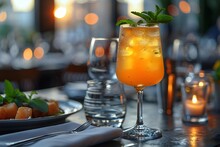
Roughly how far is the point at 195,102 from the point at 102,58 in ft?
1.36

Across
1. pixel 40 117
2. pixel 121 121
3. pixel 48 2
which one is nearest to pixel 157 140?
pixel 121 121

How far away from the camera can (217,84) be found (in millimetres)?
2105

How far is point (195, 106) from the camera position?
6.07ft

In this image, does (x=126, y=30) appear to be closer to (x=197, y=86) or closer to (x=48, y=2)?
(x=197, y=86)

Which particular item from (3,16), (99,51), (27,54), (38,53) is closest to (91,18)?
(3,16)

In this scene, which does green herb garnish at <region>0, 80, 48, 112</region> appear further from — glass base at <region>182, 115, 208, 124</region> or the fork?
glass base at <region>182, 115, 208, 124</region>

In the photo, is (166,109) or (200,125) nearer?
(200,125)

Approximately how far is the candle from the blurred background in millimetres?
2103

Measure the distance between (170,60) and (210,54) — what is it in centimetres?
461

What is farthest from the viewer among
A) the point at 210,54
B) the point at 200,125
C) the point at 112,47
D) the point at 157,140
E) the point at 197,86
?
the point at 210,54

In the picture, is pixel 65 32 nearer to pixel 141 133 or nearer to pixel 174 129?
pixel 174 129

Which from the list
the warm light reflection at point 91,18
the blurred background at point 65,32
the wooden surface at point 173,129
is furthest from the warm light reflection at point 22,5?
the wooden surface at point 173,129

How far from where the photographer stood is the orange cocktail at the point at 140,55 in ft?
5.16

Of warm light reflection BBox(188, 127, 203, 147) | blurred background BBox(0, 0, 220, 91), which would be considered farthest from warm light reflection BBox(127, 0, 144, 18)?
warm light reflection BBox(188, 127, 203, 147)
